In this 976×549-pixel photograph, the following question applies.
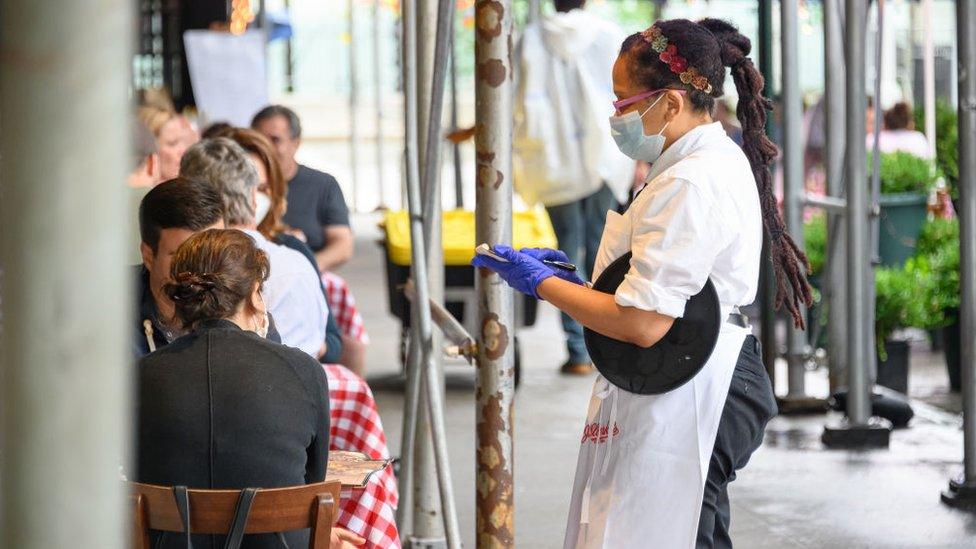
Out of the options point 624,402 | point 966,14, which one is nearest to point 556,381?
point 966,14

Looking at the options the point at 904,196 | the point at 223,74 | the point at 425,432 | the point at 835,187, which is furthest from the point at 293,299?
the point at 904,196

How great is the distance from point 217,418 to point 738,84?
1.37 meters

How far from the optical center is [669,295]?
303cm

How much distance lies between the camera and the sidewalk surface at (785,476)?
5.30m

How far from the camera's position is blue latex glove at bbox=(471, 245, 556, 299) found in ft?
10.6

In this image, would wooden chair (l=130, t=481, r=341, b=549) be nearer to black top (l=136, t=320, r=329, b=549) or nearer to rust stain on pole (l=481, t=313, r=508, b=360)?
black top (l=136, t=320, r=329, b=549)

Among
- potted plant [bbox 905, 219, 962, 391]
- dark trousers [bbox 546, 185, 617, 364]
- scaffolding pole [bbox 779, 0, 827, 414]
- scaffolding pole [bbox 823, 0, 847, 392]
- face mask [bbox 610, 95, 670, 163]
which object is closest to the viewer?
face mask [bbox 610, 95, 670, 163]

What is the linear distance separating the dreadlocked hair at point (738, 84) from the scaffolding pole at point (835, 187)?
3544mm

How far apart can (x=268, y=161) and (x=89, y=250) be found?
15.6 ft

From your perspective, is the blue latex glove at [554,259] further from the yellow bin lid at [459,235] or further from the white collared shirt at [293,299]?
the yellow bin lid at [459,235]

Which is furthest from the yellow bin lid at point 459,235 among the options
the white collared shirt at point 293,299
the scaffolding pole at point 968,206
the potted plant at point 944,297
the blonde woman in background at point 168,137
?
the white collared shirt at point 293,299

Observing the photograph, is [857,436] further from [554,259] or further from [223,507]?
[223,507]

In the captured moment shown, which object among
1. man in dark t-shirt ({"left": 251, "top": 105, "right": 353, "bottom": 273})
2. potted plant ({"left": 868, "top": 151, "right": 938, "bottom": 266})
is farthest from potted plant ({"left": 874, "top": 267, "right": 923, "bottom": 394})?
man in dark t-shirt ({"left": 251, "top": 105, "right": 353, "bottom": 273})

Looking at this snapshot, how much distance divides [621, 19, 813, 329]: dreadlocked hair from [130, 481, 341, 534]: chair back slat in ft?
3.62
